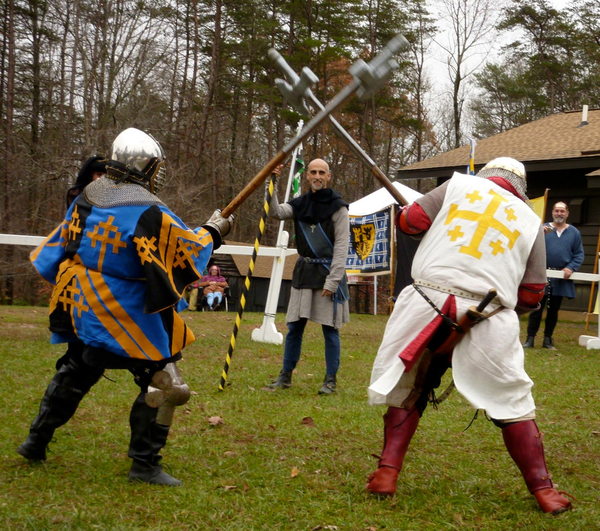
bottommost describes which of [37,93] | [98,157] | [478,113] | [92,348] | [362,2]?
[92,348]

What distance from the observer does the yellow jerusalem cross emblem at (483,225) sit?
3424mm

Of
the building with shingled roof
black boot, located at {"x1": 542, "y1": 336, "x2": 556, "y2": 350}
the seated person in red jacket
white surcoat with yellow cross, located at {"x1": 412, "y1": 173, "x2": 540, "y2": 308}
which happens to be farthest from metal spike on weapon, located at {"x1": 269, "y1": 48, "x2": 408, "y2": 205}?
the building with shingled roof

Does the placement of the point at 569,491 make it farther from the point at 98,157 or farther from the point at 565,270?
the point at 565,270

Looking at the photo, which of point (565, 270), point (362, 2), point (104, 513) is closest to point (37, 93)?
point (362, 2)

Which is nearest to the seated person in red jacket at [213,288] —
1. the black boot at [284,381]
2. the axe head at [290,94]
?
the black boot at [284,381]

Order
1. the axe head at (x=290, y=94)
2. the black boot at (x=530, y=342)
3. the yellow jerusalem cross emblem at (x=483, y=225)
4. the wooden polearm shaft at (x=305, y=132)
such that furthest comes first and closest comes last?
the black boot at (x=530, y=342) → the axe head at (x=290, y=94) → the wooden polearm shaft at (x=305, y=132) → the yellow jerusalem cross emblem at (x=483, y=225)

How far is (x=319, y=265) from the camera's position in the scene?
5.96 meters

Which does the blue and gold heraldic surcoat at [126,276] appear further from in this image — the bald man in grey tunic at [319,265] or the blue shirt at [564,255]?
the blue shirt at [564,255]

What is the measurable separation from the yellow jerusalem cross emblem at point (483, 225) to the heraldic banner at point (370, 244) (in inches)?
Result: 447

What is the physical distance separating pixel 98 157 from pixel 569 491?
3178 mm

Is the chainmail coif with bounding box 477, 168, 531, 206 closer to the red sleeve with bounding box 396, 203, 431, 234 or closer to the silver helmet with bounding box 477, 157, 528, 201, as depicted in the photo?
the silver helmet with bounding box 477, 157, 528, 201

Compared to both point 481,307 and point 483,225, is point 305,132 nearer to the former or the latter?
point 483,225

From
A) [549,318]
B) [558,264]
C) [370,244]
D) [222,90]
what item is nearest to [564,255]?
[558,264]

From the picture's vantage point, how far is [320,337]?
9.95m
